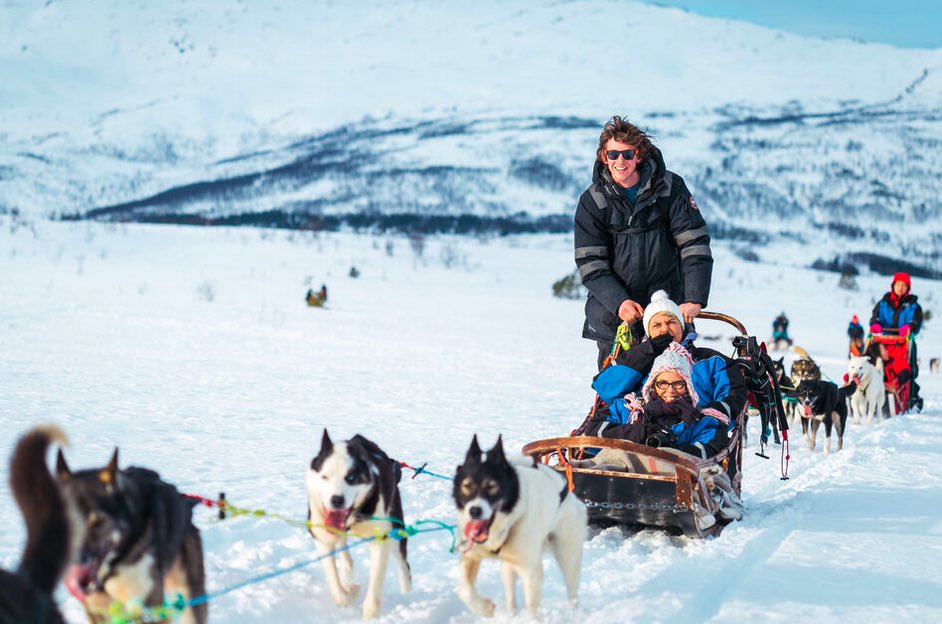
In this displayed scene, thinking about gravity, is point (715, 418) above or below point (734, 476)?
above

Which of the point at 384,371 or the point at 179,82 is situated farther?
the point at 179,82

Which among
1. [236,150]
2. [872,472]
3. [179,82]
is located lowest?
Answer: [872,472]

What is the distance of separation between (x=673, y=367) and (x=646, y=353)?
8.9 inches

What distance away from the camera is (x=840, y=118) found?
104938 millimetres

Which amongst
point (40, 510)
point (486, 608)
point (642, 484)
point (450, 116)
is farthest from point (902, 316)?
point (450, 116)

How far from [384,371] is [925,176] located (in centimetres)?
8761

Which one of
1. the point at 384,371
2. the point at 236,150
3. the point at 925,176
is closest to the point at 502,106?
the point at 236,150

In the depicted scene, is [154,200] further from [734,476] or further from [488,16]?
[488,16]

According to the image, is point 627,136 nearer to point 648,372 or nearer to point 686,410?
point 648,372

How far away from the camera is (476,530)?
2.56 m

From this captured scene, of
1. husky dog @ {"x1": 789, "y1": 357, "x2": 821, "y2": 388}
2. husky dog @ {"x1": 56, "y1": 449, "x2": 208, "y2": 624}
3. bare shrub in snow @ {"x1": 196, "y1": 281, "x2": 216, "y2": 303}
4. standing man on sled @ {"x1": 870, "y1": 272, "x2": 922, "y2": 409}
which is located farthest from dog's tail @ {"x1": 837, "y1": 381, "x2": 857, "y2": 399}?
bare shrub in snow @ {"x1": 196, "y1": 281, "x2": 216, "y2": 303}

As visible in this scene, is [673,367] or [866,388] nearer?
[673,367]

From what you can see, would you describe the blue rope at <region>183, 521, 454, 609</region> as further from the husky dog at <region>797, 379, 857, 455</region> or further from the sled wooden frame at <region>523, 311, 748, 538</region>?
the husky dog at <region>797, 379, 857, 455</region>

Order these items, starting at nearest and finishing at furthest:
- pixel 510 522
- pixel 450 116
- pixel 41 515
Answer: pixel 41 515 → pixel 510 522 → pixel 450 116
